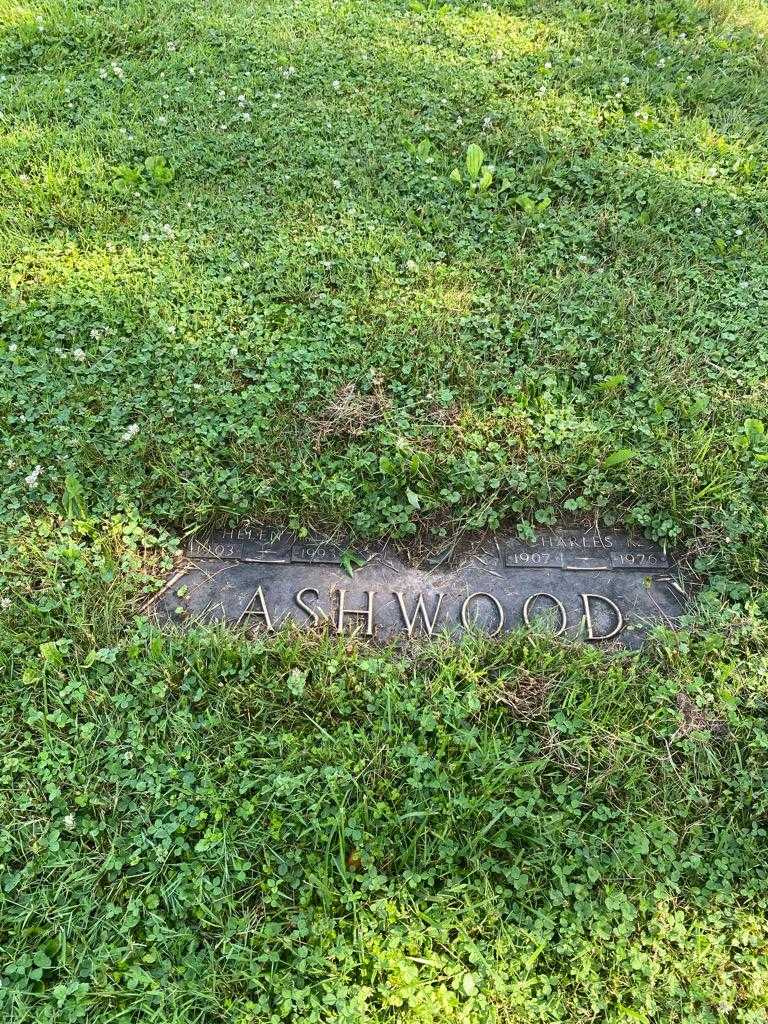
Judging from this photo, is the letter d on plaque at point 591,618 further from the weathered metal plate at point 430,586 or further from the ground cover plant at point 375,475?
the ground cover plant at point 375,475

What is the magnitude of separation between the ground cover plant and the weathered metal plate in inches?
4.3

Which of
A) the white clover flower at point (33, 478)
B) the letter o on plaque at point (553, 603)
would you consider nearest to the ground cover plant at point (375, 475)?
the white clover flower at point (33, 478)

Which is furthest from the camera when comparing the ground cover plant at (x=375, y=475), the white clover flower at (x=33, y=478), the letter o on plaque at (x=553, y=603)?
the white clover flower at (x=33, y=478)

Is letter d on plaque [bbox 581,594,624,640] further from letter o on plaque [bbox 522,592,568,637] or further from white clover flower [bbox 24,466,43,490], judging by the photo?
white clover flower [bbox 24,466,43,490]

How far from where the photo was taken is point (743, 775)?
274 cm

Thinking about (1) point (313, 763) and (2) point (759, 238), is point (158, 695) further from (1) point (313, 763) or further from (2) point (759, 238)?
(2) point (759, 238)

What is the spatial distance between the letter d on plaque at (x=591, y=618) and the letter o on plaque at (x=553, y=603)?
0.09m

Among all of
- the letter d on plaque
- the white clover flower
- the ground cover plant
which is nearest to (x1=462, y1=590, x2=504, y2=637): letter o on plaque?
the ground cover plant

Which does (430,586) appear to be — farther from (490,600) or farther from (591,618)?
(591,618)

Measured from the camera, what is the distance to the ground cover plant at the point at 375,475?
243cm

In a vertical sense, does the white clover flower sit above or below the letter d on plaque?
above

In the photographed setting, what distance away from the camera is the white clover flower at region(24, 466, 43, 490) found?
336 centimetres

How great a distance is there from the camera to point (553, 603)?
10.5 feet

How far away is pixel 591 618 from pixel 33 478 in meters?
2.47
